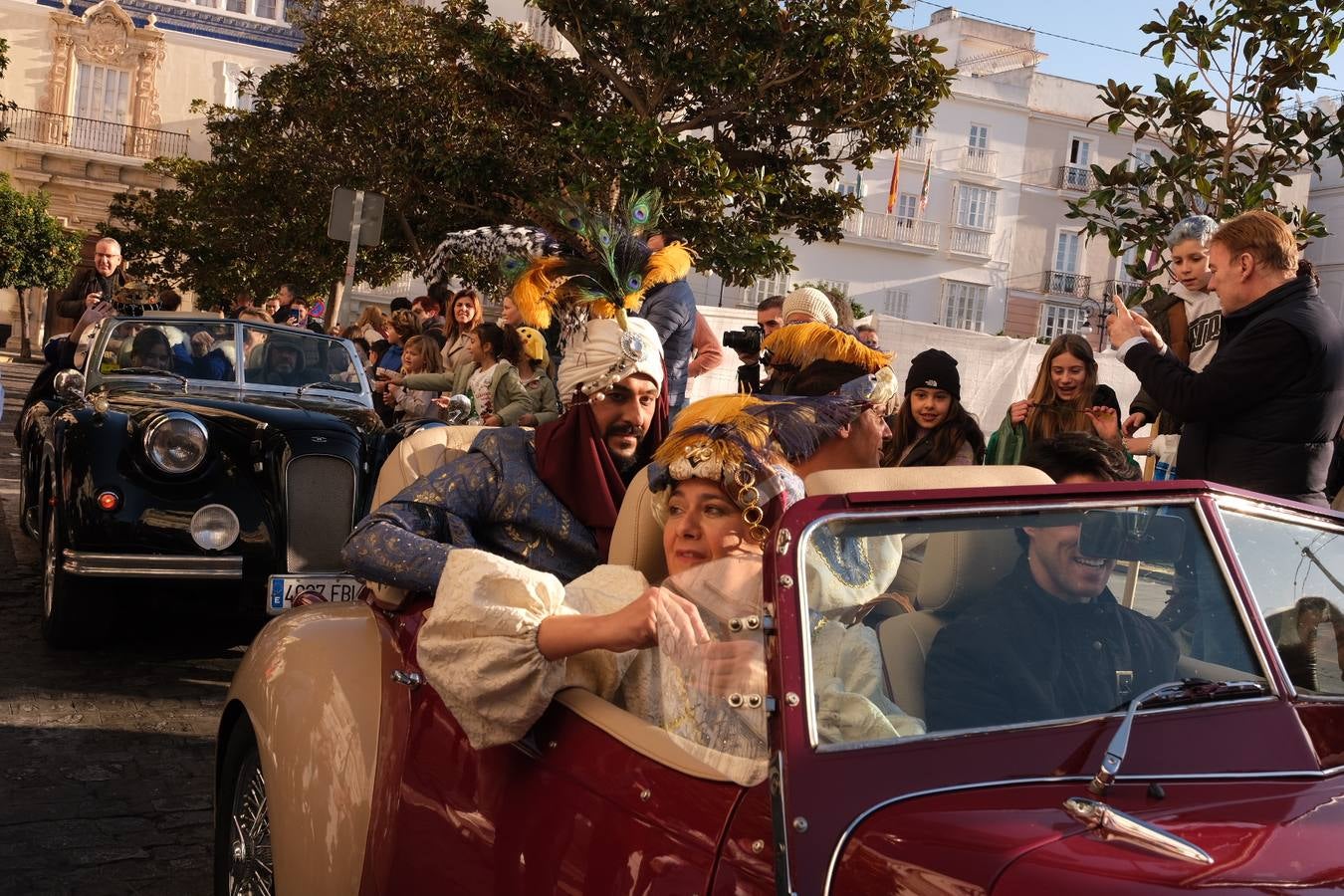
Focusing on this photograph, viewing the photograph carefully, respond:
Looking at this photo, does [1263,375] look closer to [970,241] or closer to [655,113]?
[655,113]

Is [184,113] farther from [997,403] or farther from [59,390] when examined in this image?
[59,390]

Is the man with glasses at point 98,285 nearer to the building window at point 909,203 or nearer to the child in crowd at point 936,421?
the child in crowd at point 936,421

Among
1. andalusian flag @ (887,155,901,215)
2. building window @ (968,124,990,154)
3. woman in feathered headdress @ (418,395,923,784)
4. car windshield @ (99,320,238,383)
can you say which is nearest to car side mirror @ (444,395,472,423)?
car windshield @ (99,320,238,383)

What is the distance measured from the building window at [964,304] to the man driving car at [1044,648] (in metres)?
45.3

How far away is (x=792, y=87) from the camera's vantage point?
620 inches

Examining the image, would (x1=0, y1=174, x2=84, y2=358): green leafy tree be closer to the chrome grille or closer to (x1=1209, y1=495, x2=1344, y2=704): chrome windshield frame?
the chrome grille

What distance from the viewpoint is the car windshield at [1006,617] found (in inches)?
78.5

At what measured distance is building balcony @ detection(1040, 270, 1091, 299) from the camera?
47.3m

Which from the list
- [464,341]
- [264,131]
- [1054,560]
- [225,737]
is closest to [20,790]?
[225,737]

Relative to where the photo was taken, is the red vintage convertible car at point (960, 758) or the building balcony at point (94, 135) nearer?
the red vintage convertible car at point (960, 758)

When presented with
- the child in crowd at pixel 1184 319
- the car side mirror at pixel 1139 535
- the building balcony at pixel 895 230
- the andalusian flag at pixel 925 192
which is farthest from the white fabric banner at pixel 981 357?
the andalusian flag at pixel 925 192

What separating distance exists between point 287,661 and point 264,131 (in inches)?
927

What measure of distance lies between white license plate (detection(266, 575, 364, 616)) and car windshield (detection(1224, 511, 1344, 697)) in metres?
4.45

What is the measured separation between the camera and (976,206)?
1834 inches
